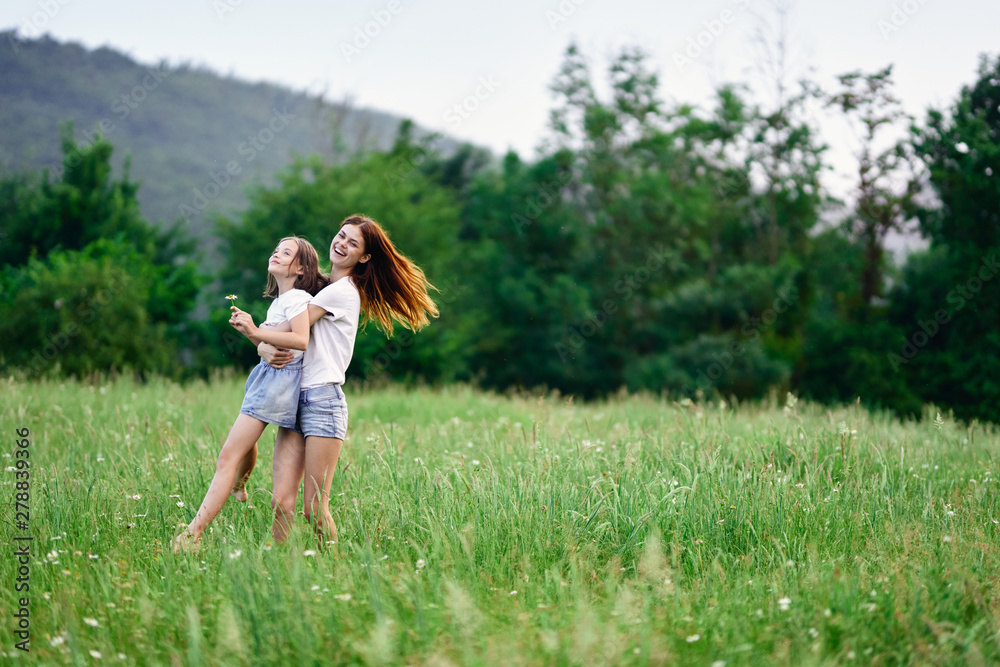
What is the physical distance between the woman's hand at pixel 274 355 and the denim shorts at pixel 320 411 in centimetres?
20

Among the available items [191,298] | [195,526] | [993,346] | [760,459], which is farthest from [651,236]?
[195,526]

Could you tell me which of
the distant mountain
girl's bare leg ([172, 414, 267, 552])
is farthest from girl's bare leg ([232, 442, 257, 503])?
the distant mountain

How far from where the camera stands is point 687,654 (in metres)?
2.47

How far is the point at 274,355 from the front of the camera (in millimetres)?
3553

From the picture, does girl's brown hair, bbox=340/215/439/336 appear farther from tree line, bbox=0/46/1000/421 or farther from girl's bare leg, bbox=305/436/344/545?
tree line, bbox=0/46/1000/421

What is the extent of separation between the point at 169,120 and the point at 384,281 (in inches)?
3012

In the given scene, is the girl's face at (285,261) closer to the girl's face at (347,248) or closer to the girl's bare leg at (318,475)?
the girl's face at (347,248)

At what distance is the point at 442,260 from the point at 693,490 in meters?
26.1

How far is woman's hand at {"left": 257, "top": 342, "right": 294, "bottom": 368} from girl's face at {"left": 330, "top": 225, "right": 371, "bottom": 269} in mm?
577

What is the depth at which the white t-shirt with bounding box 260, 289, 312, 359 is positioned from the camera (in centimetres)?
360

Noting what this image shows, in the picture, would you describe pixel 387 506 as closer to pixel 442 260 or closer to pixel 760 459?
pixel 760 459

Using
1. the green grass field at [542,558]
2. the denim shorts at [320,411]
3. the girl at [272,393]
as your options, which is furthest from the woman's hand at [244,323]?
the green grass field at [542,558]

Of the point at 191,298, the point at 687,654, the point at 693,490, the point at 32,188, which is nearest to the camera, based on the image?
the point at 687,654

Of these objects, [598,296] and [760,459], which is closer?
[760,459]
